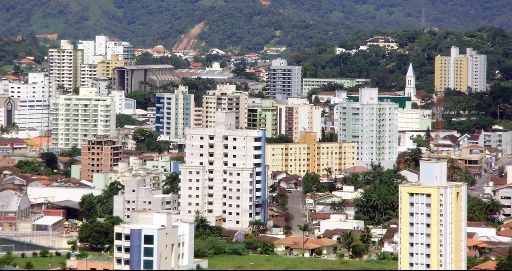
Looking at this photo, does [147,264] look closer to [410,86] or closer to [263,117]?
[263,117]

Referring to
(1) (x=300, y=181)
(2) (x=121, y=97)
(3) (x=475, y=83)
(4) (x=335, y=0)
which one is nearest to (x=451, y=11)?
(4) (x=335, y=0)

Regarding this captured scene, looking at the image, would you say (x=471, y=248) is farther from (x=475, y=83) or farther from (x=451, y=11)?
(x=451, y=11)

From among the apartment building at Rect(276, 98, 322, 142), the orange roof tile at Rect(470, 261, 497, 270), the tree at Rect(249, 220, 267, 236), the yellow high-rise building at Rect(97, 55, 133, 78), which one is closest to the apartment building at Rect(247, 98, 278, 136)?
the apartment building at Rect(276, 98, 322, 142)

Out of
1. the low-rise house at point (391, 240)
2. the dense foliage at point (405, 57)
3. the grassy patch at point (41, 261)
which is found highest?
the dense foliage at point (405, 57)

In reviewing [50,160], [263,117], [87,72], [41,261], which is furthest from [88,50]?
[41,261]

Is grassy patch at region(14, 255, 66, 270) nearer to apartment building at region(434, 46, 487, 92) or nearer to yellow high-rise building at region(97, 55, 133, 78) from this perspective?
yellow high-rise building at region(97, 55, 133, 78)

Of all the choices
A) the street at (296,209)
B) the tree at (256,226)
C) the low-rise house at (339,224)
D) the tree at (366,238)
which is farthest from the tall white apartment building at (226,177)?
the tree at (366,238)

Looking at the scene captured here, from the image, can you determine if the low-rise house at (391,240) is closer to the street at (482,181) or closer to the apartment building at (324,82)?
the street at (482,181)
